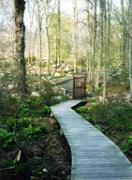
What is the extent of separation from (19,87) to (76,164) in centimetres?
1100

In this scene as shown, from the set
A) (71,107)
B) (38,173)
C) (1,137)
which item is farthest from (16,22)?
(38,173)

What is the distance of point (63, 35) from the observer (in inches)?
2141

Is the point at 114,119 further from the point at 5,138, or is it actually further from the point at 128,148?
the point at 5,138

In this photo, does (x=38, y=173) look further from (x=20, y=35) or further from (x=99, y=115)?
(x=20, y=35)

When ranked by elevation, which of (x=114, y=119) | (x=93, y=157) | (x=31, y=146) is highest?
(x=93, y=157)

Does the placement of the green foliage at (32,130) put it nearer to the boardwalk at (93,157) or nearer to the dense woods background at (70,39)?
the boardwalk at (93,157)

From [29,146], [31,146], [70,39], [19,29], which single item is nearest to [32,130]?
[31,146]

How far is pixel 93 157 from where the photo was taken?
7.72 metres

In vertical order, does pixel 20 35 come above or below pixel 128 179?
above

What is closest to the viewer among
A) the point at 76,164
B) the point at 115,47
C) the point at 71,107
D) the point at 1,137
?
the point at 76,164

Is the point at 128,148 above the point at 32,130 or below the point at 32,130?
below

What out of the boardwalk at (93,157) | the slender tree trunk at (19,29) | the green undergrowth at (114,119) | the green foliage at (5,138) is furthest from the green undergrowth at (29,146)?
the slender tree trunk at (19,29)

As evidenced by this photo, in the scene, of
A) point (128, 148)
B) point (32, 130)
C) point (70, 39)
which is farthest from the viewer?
point (70, 39)

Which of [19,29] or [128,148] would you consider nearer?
[128,148]
